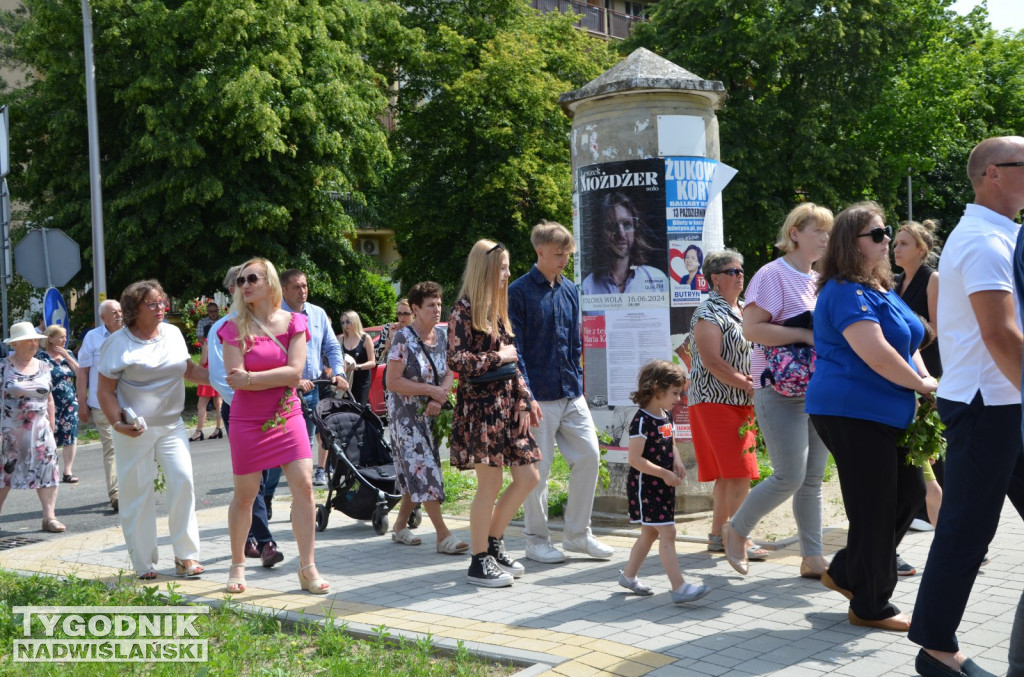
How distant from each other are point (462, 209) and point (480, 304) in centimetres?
2824

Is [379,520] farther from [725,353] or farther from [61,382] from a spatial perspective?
[61,382]

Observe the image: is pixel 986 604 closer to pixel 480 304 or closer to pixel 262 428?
pixel 480 304

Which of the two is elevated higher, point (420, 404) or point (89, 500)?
point (420, 404)

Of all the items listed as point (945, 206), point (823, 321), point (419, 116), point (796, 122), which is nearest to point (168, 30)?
point (419, 116)

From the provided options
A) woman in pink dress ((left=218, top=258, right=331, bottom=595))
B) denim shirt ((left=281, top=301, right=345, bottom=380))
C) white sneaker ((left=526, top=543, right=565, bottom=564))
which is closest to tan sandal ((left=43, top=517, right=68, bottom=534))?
denim shirt ((left=281, top=301, right=345, bottom=380))

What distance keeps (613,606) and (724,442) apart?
1460 mm

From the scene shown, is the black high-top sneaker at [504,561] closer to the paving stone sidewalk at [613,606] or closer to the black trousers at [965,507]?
the paving stone sidewalk at [613,606]

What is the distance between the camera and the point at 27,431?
974cm

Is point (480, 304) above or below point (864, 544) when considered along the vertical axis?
above

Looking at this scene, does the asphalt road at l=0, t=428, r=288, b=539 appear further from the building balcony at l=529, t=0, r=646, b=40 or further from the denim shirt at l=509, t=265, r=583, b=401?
the building balcony at l=529, t=0, r=646, b=40

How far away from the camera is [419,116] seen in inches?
1375

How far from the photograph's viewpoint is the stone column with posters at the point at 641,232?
7965 mm

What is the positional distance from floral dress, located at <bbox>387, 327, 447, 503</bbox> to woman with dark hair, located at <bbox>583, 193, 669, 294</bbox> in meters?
1.36

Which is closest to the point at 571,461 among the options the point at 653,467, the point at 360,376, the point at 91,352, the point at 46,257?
the point at 653,467
